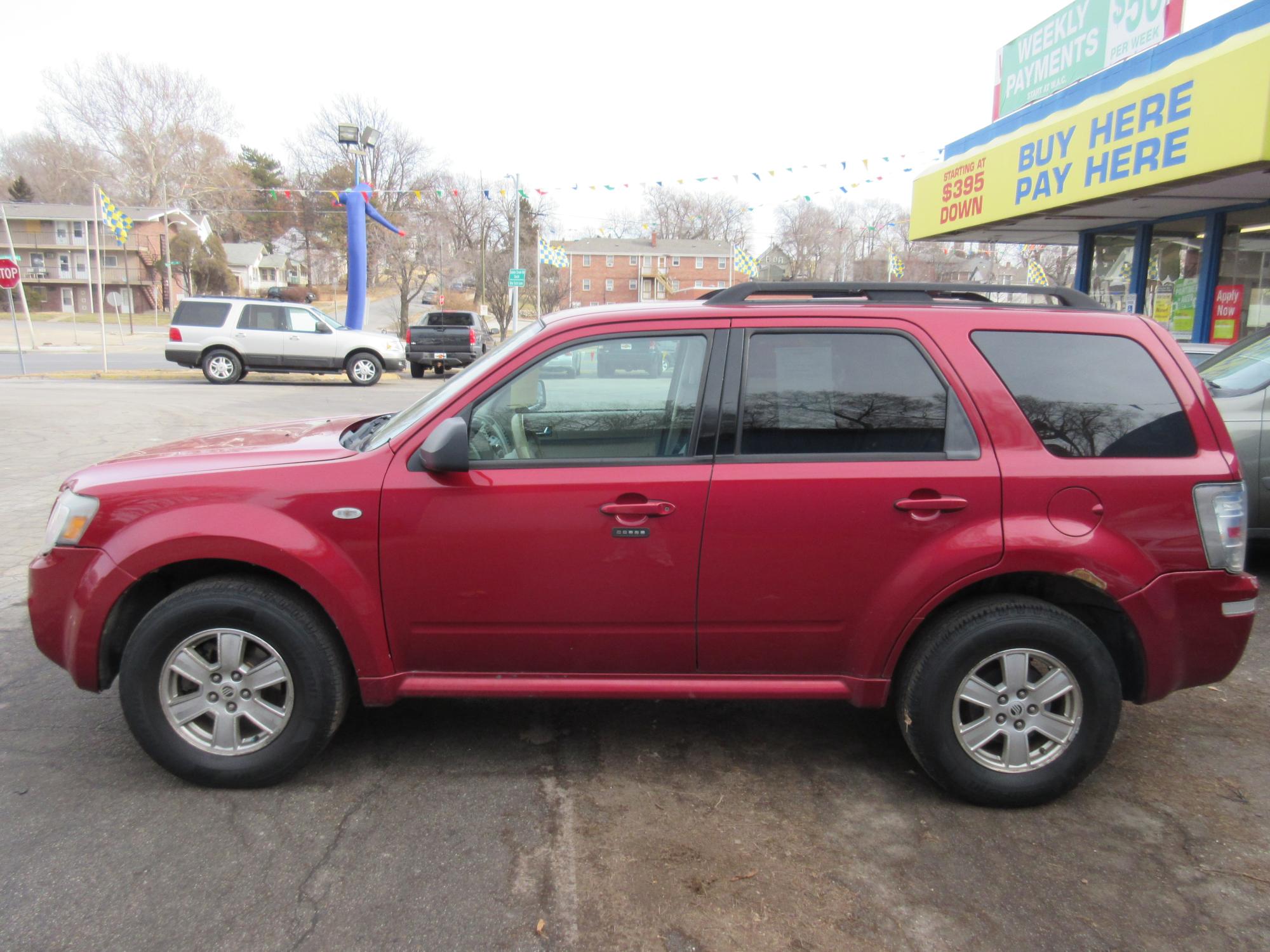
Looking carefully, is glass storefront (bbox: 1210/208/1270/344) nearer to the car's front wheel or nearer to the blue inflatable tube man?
the car's front wheel

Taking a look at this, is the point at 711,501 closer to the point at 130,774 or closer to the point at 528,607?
the point at 528,607

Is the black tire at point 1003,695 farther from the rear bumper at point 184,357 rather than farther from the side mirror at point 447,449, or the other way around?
the rear bumper at point 184,357

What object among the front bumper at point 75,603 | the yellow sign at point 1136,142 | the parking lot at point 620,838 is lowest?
the parking lot at point 620,838

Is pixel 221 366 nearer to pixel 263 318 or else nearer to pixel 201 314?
pixel 201 314

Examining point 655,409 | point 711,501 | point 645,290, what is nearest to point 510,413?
point 655,409

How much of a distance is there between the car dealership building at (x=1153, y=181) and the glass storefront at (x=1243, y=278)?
0.02 meters

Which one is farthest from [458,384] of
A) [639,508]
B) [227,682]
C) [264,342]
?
[264,342]

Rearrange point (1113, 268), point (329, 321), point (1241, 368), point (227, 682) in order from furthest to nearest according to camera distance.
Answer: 1. point (329, 321)
2. point (1113, 268)
3. point (1241, 368)
4. point (227, 682)

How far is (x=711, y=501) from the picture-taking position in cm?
313

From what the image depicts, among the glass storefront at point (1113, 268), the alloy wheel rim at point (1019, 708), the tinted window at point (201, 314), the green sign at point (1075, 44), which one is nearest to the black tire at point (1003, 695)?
the alloy wheel rim at point (1019, 708)

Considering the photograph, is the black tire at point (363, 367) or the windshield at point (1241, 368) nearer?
the windshield at point (1241, 368)

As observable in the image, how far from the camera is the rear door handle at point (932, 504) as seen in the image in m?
3.10

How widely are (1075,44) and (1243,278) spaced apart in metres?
5.49

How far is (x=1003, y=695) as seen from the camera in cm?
318
